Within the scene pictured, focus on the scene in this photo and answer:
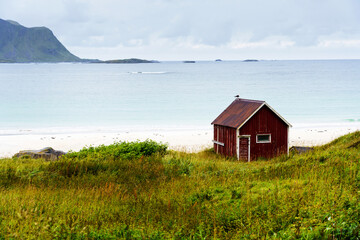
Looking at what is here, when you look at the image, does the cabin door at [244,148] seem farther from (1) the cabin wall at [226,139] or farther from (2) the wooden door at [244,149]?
(1) the cabin wall at [226,139]

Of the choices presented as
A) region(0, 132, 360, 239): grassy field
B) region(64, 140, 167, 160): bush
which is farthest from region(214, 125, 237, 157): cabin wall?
region(0, 132, 360, 239): grassy field

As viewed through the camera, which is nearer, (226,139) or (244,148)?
(244,148)

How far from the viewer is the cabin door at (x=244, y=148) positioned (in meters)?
23.8

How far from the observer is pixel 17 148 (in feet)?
115

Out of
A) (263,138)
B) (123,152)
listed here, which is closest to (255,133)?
(263,138)

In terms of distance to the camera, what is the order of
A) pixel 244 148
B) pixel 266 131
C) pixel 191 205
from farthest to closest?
pixel 266 131, pixel 244 148, pixel 191 205

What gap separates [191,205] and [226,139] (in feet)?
50.5

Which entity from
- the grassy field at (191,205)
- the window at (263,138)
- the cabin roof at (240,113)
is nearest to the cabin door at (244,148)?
the window at (263,138)

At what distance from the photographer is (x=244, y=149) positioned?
23938mm

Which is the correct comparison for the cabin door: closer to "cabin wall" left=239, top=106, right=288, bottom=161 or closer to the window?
"cabin wall" left=239, top=106, right=288, bottom=161

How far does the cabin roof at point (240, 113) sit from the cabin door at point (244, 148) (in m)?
0.94

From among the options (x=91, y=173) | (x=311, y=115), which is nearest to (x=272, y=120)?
(x=91, y=173)

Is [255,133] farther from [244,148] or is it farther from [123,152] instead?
[123,152]

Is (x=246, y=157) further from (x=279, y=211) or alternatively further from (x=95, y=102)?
(x=95, y=102)
